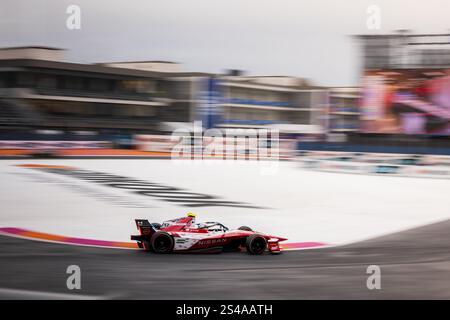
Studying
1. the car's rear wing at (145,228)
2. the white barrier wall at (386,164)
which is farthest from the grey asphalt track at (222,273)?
the white barrier wall at (386,164)

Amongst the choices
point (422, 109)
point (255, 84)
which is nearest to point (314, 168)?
point (422, 109)

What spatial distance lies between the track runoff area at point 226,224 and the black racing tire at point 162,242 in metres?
0.16

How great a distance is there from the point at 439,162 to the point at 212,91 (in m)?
12.3

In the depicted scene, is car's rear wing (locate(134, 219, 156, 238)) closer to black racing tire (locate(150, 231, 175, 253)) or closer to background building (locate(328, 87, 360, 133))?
black racing tire (locate(150, 231, 175, 253))

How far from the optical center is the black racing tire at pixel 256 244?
7863 mm

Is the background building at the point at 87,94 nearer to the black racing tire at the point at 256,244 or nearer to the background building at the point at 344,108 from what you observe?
the background building at the point at 344,108

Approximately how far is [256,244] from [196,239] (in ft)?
2.63

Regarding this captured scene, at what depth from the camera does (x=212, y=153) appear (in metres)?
31.9

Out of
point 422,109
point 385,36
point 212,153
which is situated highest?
point 385,36

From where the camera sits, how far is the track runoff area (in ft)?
20.9

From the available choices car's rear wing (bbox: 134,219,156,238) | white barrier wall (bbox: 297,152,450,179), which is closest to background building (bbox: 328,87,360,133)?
white barrier wall (bbox: 297,152,450,179)

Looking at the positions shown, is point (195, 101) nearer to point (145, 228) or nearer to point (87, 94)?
point (87, 94)

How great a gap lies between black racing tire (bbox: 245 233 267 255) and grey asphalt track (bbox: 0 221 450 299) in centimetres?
11
